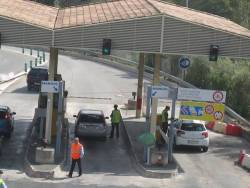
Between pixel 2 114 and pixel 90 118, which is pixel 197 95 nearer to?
pixel 90 118

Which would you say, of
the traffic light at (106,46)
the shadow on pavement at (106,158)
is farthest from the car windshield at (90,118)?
the traffic light at (106,46)

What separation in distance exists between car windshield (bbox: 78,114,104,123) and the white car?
144 inches

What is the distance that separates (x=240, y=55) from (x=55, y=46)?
676 cm

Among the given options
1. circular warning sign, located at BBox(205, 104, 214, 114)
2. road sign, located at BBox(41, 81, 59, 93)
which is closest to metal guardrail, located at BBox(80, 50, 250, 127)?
road sign, located at BBox(41, 81, 59, 93)

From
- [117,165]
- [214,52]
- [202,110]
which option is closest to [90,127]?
[117,165]

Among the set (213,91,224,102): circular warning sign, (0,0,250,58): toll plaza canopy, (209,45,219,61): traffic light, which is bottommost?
(213,91,224,102): circular warning sign

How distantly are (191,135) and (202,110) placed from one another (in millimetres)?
3627

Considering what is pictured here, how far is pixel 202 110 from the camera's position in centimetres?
2469

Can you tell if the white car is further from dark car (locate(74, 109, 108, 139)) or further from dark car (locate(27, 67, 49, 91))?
dark car (locate(27, 67, 49, 91))

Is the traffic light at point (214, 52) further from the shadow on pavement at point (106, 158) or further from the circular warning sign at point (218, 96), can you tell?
the shadow on pavement at point (106, 158)

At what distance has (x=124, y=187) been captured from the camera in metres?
21.9

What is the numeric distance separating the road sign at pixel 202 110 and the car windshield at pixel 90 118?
19.7 feet

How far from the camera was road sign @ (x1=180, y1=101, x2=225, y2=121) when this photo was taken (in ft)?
80.6

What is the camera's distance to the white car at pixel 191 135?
28.1 metres
